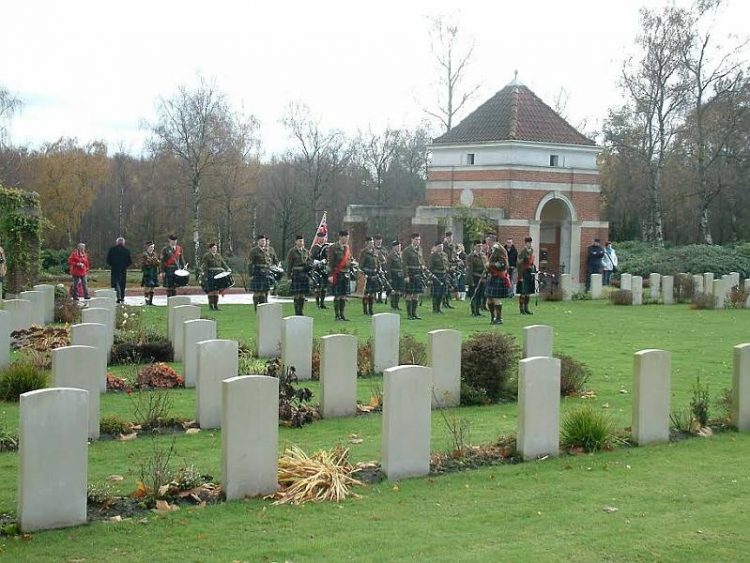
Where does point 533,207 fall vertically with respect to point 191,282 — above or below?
above

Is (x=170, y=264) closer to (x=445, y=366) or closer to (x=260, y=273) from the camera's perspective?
(x=260, y=273)

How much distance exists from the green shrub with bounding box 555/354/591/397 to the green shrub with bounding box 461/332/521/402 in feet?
2.34

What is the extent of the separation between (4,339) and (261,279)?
10315 mm

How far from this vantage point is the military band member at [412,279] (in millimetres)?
22688

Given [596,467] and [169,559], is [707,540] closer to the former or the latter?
[596,467]

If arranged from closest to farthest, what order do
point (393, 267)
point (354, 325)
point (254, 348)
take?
point (254, 348) < point (354, 325) < point (393, 267)

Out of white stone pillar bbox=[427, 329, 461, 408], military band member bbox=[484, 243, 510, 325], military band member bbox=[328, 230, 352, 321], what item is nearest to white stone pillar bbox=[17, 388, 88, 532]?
white stone pillar bbox=[427, 329, 461, 408]

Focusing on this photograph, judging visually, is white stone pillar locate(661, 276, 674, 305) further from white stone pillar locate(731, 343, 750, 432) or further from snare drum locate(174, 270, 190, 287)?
white stone pillar locate(731, 343, 750, 432)

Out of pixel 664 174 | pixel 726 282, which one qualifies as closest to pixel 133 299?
pixel 726 282

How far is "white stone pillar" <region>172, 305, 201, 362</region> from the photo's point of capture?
14.5 metres

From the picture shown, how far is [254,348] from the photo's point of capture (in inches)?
605

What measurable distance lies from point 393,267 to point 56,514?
17706mm

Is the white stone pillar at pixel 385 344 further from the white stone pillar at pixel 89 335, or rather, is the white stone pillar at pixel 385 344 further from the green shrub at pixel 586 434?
the green shrub at pixel 586 434

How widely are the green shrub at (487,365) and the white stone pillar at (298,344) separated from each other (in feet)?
7.21
